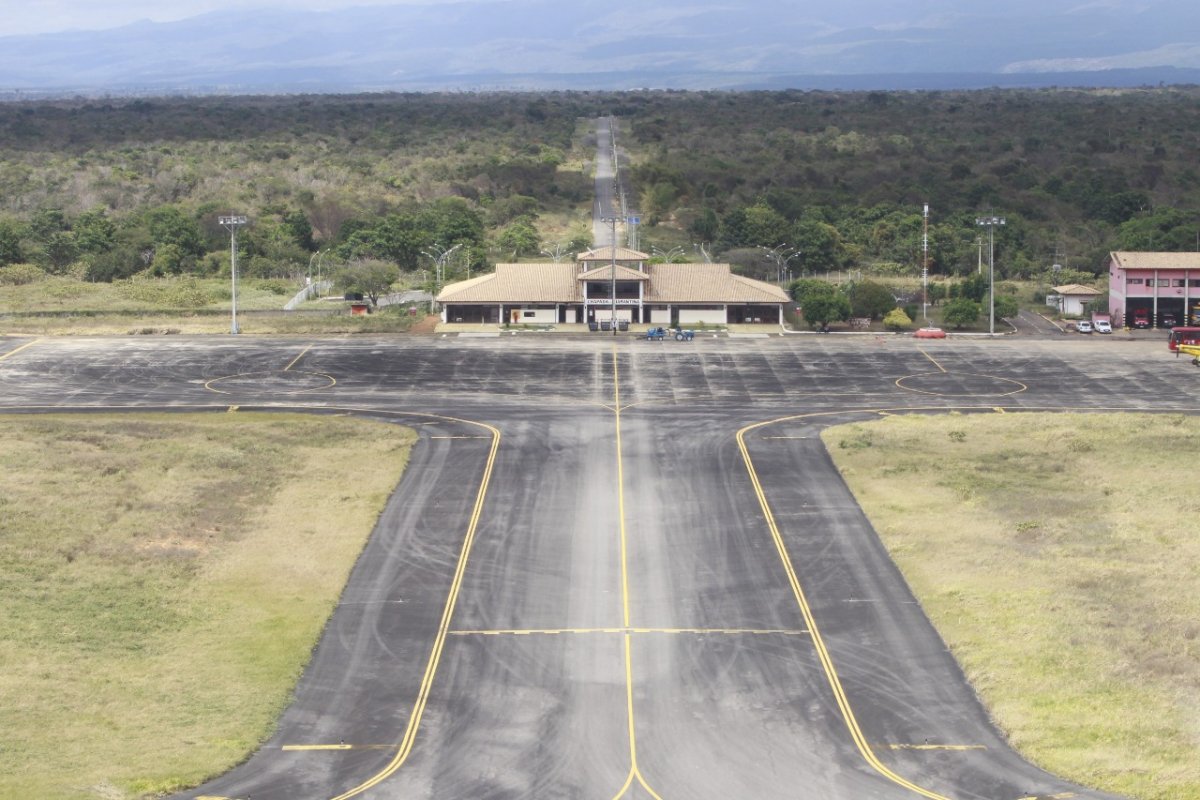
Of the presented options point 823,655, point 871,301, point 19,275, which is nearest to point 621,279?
point 871,301

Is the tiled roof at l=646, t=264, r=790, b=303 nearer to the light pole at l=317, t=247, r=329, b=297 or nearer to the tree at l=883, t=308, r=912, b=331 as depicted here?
the tree at l=883, t=308, r=912, b=331

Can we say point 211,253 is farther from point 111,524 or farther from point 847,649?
point 847,649

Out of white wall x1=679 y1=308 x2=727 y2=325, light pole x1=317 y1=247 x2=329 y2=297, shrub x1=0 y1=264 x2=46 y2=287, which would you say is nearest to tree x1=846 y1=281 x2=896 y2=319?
white wall x1=679 y1=308 x2=727 y2=325

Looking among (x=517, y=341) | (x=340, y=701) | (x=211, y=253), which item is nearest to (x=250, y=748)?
(x=340, y=701)

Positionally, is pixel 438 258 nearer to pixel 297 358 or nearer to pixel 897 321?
pixel 297 358

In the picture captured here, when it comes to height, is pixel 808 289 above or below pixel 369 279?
below

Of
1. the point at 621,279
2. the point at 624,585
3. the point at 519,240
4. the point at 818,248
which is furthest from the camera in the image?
the point at 519,240
